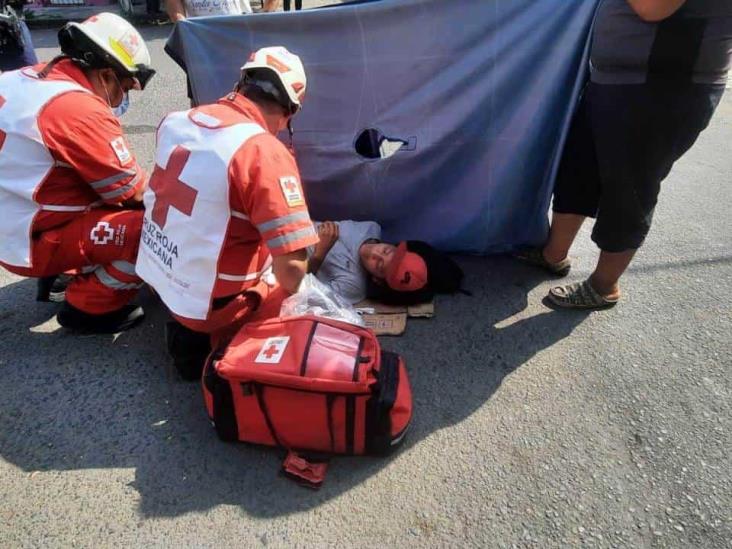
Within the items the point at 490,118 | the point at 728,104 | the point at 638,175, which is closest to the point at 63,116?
the point at 490,118

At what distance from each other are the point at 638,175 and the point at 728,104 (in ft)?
17.0

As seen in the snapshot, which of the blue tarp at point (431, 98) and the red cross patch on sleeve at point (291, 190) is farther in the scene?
the blue tarp at point (431, 98)

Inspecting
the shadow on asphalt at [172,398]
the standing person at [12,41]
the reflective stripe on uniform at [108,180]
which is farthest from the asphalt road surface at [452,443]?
the standing person at [12,41]

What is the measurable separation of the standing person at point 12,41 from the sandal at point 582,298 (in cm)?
404

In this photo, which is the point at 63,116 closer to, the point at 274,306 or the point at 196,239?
the point at 196,239

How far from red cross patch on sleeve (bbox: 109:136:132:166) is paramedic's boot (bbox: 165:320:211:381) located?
30.8 inches

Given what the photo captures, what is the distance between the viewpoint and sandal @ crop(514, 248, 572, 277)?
9.98 feet

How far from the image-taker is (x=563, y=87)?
8.52 feet

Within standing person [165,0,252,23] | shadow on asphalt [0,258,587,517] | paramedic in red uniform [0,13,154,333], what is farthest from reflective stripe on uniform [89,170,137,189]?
standing person [165,0,252,23]

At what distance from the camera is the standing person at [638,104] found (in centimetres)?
196

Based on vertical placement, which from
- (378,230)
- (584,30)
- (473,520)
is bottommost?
(473,520)

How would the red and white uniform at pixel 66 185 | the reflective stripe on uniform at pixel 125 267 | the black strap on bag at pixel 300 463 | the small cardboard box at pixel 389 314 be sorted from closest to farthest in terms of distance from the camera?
the black strap on bag at pixel 300 463
the red and white uniform at pixel 66 185
the reflective stripe on uniform at pixel 125 267
the small cardboard box at pixel 389 314

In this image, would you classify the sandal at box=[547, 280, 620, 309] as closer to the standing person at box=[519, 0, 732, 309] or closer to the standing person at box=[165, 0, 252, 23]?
the standing person at box=[519, 0, 732, 309]

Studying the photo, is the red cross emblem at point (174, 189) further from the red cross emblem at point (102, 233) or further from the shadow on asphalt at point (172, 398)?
the shadow on asphalt at point (172, 398)
